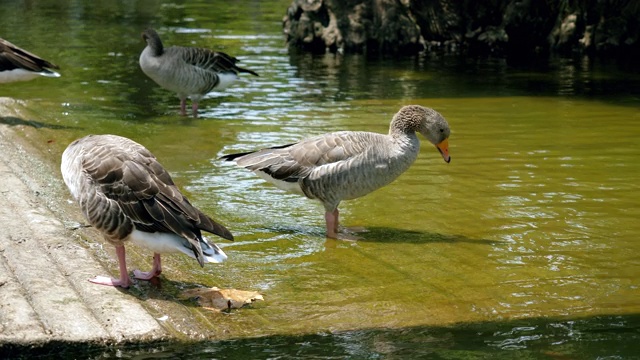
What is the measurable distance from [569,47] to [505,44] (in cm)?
146

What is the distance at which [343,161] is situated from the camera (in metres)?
7.99

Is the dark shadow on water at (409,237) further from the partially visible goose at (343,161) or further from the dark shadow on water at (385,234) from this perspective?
the partially visible goose at (343,161)

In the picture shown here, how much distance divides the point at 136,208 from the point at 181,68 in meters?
7.59

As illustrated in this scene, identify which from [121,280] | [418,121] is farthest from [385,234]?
[121,280]

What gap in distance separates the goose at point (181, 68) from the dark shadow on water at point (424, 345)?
829cm

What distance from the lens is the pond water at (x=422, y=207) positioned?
6.08m

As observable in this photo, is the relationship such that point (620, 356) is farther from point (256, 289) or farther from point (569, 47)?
point (569, 47)

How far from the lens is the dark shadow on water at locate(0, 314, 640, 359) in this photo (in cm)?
558

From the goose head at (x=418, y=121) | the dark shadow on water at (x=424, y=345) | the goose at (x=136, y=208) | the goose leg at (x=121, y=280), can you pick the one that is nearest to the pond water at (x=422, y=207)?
the dark shadow on water at (x=424, y=345)

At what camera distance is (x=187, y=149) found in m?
11.5

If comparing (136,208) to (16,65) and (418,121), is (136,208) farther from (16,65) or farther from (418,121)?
(16,65)

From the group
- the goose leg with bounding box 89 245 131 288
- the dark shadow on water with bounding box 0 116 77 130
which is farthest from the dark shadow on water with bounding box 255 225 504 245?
the dark shadow on water with bounding box 0 116 77 130

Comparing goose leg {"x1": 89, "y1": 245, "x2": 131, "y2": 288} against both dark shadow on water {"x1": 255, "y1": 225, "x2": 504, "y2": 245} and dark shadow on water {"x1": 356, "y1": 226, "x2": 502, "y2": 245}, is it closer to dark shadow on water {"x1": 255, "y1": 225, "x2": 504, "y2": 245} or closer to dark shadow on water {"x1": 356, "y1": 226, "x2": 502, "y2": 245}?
dark shadow on water {"x1": 255, "y1": 225, "x2": 504, "y2": 245}

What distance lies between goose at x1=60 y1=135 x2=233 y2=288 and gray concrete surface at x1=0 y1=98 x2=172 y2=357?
0.96 feet
